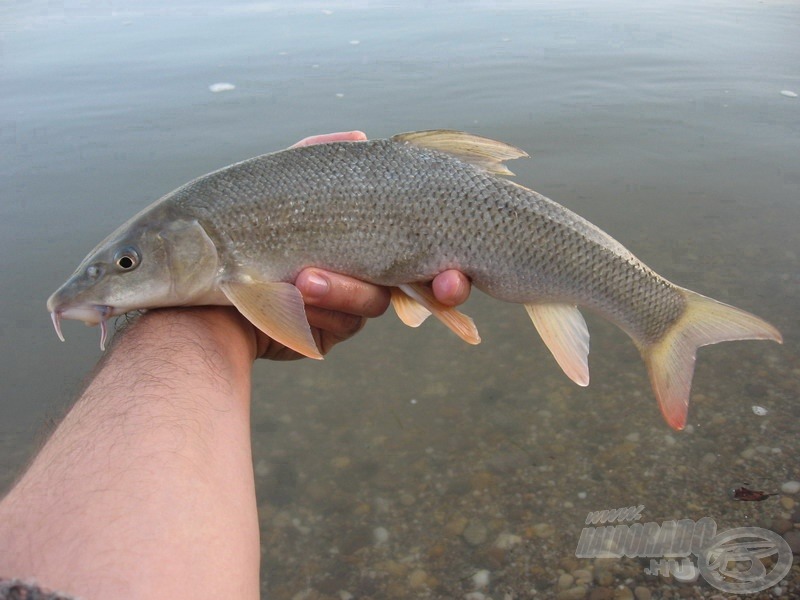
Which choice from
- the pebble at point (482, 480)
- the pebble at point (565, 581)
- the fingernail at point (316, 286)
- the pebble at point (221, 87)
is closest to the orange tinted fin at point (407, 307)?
the fingernail at point (316, 286)

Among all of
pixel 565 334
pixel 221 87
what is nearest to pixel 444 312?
pixel 565 334

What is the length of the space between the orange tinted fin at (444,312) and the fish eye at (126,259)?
3.48ft

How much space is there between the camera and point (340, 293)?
2562 mm

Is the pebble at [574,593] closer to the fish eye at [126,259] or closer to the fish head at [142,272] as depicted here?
the fish head at [142,272]

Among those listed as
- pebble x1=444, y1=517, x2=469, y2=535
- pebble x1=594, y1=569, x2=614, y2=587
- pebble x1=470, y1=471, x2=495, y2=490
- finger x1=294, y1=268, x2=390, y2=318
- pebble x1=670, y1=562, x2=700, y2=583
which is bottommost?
pebble x1=444, y1=517, x2=469, y2=535

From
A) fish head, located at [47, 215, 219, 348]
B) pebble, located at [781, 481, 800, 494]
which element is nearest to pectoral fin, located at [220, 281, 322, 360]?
fish head, located at [47, 215, 219, 348]

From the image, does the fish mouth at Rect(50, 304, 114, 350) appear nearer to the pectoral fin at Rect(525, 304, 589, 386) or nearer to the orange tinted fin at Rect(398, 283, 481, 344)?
the orange tinted fin at Rect(398, 283, 481, 344)

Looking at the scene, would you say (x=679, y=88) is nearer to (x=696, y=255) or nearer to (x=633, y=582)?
(x=696, y=255)

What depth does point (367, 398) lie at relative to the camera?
4098mm

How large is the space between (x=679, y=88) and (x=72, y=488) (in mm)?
8354

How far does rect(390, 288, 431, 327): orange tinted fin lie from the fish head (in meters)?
0.77

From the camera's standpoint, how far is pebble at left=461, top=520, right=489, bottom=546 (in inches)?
124

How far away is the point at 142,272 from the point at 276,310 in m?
0.55

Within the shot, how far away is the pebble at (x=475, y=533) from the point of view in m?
3.15
